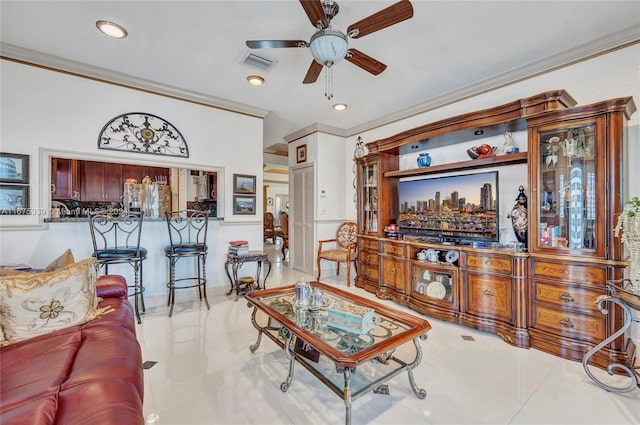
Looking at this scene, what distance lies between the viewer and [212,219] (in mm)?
3721

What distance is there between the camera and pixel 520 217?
2707 mm

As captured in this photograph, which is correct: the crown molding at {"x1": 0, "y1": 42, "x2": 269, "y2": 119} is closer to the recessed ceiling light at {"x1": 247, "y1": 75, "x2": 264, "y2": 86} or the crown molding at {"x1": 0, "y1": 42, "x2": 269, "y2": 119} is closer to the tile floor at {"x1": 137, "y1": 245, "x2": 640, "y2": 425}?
the recessed ceiling light at {"x1": 247, "y1": 75, "x2": 264, "y2": 86}

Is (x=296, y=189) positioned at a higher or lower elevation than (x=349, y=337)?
higher

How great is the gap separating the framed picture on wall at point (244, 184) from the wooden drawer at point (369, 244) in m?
1.80

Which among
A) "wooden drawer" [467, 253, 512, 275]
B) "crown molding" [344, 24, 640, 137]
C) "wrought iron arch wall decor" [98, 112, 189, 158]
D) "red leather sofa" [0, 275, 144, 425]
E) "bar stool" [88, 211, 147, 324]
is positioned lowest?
"red leather sofa" [0, 275, 144, 425]

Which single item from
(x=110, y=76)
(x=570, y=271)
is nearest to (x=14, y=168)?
(x=110, y=76)

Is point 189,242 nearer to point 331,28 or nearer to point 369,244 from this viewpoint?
point 369,244

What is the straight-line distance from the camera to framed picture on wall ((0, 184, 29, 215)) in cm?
266

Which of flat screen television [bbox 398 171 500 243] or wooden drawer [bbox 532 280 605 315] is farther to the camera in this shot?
flat screen television [bbox 398 171 500 243]

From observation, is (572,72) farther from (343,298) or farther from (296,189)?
(296,189)

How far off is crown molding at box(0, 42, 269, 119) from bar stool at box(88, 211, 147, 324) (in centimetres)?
151

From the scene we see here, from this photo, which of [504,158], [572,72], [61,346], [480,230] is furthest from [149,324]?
[572,72]

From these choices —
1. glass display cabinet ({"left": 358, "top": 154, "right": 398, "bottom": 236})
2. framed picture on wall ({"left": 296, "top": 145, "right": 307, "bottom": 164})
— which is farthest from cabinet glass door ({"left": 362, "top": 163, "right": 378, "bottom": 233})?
framed picture on wall ({"left": 296, "top": 145, "right": 307, "bottom": 164})

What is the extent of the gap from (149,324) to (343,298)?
2.05 m
